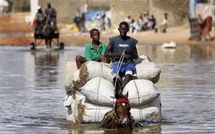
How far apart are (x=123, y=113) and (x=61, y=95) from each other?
5.70 meters

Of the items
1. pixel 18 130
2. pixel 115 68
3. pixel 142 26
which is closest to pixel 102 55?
pixel 115 68

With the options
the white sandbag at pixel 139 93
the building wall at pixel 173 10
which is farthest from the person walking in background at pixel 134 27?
the white sandbag at pixel 139 93

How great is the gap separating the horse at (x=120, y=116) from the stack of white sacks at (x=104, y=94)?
433mm

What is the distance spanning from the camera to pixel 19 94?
60.2 ft

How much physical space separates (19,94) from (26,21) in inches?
2072

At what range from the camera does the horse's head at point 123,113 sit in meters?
12.5

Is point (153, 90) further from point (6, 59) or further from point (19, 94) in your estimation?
point (6, 59)

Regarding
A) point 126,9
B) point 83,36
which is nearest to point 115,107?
point 83,36

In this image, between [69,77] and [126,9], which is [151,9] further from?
[69,77]

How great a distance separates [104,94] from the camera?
13.3m

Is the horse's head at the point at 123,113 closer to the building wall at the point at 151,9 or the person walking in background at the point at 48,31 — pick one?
the person walking in background at the point at 48,31

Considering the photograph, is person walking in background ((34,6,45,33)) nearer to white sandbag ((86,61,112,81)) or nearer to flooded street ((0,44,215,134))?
flooded street ((0,44,215,134))

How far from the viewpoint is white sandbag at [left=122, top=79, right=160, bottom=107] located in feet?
43.6

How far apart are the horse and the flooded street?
5.5 inches
